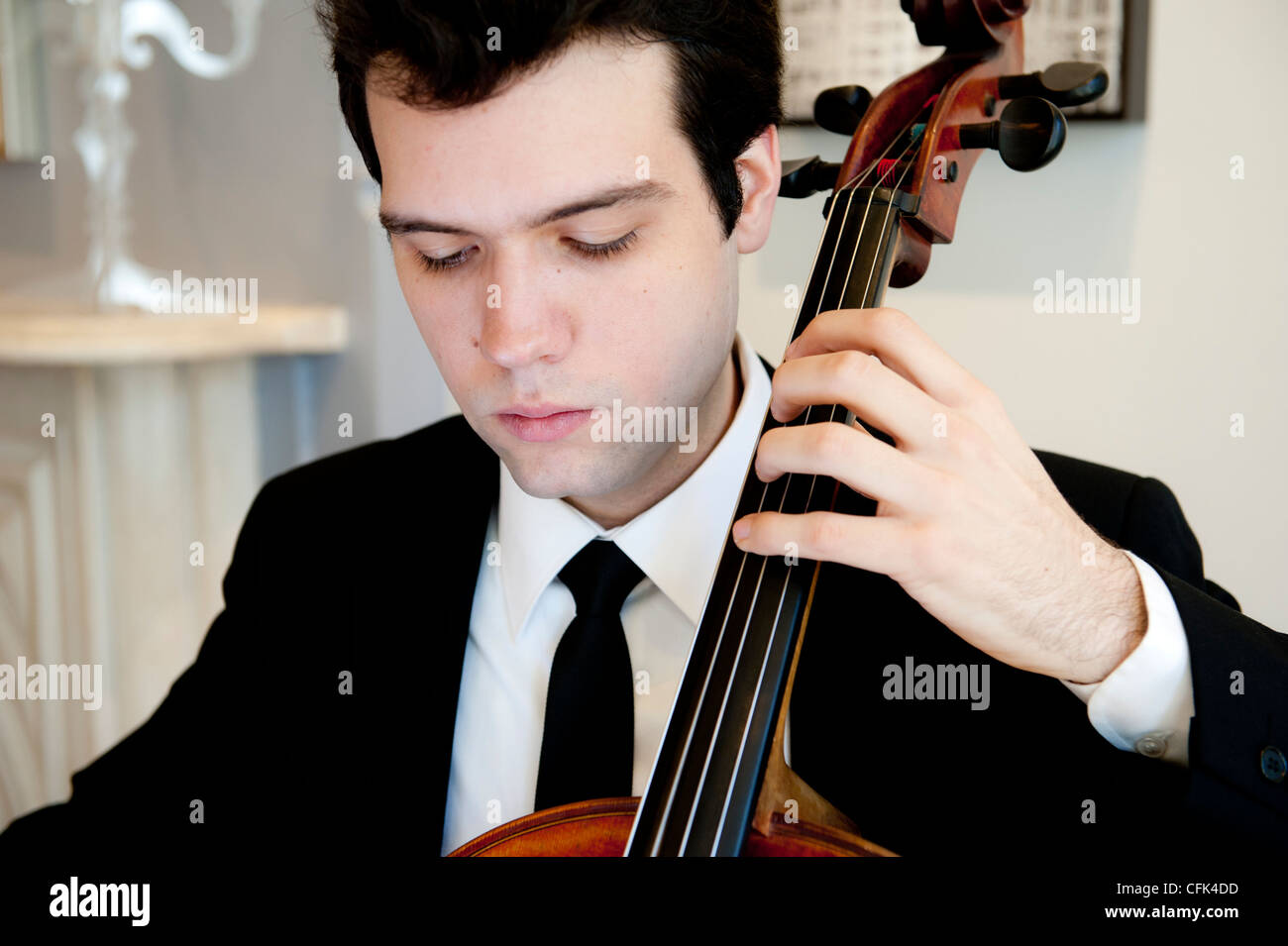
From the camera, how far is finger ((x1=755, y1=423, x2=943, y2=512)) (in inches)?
23.0

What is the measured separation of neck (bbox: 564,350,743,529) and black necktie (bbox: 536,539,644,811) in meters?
0.09

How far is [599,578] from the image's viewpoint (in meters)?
0.86

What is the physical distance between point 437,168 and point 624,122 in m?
0.14

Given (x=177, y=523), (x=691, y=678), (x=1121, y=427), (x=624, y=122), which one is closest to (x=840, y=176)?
(x=624, y=122)

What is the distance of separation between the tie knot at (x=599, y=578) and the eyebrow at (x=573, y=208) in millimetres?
283

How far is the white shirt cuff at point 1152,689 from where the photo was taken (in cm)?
66

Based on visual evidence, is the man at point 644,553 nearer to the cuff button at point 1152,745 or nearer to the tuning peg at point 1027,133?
the cuff button at point 1152,745

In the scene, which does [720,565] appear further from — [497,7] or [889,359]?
[497,7]
